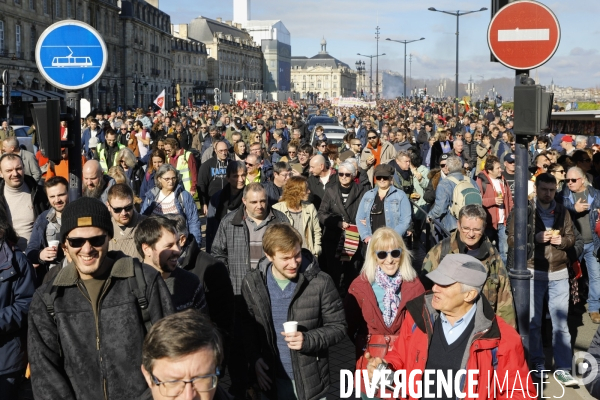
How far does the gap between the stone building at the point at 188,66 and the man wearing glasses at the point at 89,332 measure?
104021mm

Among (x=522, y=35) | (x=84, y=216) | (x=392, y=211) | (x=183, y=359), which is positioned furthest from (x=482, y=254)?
(x=183, y=359)

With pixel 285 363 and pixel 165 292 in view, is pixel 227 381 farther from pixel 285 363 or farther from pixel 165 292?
pixel 165 292

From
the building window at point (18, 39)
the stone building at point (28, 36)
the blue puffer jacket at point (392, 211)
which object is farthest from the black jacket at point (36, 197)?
the building window at point (18, 39)

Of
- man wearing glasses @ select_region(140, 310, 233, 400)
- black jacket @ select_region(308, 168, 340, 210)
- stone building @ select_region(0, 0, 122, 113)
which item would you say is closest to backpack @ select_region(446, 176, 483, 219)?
black jacket @ select_region(308, 168, 340, 210)

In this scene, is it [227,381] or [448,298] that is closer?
[448,298]

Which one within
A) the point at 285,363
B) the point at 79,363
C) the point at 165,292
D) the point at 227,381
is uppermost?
the point at 165,292

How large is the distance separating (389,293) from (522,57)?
2.07 metres

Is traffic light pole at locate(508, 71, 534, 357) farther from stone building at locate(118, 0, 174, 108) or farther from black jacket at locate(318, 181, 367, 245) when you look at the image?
stone building at locate(118, 0, 174, 108)

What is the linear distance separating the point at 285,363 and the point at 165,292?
→ 1.24m

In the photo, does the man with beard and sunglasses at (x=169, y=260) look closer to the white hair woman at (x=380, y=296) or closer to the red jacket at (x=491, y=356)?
the white hair woman at (x=380, y=296)

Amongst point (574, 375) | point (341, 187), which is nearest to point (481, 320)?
point (574, 375)

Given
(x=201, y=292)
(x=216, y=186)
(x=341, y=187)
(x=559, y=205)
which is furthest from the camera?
(x=216, y=186)

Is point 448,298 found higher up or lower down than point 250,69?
lower down

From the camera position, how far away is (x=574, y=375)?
6.15m
